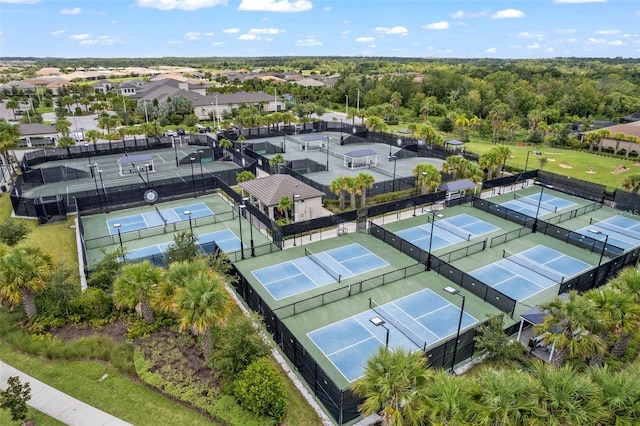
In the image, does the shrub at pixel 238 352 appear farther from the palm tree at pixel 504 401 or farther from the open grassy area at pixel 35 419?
the palm tree at pixel 504 401

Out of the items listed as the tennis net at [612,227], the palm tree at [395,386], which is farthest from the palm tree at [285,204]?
the tennis net at [612,227]

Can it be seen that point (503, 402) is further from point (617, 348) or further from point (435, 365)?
A: point (617, 348)

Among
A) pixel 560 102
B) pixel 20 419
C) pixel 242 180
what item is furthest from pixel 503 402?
pixel 560 102

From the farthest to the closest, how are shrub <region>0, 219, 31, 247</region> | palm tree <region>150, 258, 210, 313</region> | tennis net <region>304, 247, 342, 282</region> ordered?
1. shrub <region>0, 219, 31, 247</region>
2. tennis net <region>304, 247, 342, 282</region>
3. palm tree <region>150, 258, 210, 313</region>

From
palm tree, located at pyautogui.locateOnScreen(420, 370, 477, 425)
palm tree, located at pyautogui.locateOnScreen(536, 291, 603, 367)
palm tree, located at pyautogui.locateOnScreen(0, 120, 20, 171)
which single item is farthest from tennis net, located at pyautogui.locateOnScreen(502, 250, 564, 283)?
palm tree, located at pyautogui.locateOnScreen(0, 120, 20, 171)

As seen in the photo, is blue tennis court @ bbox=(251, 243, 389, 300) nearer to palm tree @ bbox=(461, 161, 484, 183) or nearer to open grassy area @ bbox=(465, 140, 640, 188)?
palm tree @ bbox=(461, 161, 484, 183)

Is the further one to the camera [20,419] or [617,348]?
[617,348]
